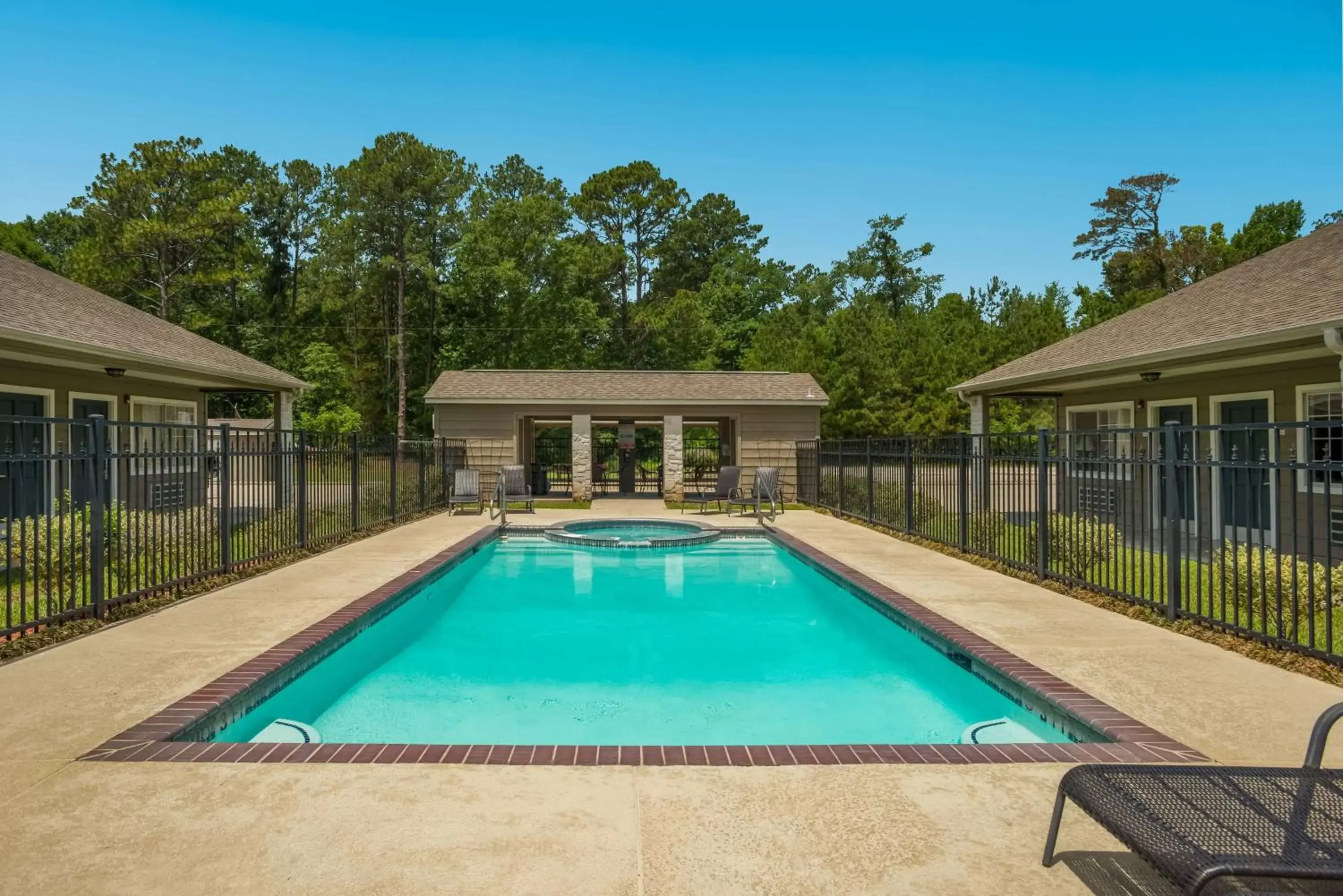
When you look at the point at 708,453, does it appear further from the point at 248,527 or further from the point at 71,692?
the point at 71,692

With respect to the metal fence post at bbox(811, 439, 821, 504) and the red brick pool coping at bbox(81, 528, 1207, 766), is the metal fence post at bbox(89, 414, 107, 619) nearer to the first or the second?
the red brick pool coping at bbox(81, 528, 1207, 766)

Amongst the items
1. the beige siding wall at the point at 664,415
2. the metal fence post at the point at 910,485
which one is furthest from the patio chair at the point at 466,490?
the metal fence post at the point at 910,485

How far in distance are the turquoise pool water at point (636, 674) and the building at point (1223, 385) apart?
2543 mm

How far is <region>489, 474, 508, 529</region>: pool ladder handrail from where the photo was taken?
1519 cm

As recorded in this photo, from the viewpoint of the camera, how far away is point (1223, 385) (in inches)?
435

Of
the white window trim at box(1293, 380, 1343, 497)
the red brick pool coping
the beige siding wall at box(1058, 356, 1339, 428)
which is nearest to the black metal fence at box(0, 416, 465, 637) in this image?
the red brick pool coping

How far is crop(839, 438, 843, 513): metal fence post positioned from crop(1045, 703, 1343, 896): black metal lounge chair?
12991 millimetres

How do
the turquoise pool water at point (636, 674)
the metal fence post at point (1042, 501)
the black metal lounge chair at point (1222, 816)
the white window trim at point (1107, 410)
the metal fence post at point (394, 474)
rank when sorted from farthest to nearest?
the metal fence post at point (394, 474) < the white window trim at point (1107, 410) < the metal fence post at point (1042, 501) < the turquoise pool water at point (636, 674) < the black metal lounge chair at point (1222, 816)

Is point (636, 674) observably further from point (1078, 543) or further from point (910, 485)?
point (910, 485)

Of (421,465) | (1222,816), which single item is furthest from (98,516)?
(421,465)

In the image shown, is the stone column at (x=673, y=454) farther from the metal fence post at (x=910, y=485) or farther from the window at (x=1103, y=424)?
the window at (x=1103, y=424)

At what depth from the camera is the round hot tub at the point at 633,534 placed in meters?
13.1

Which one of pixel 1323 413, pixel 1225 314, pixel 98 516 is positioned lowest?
pixel 98 516

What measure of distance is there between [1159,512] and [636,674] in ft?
16.2
